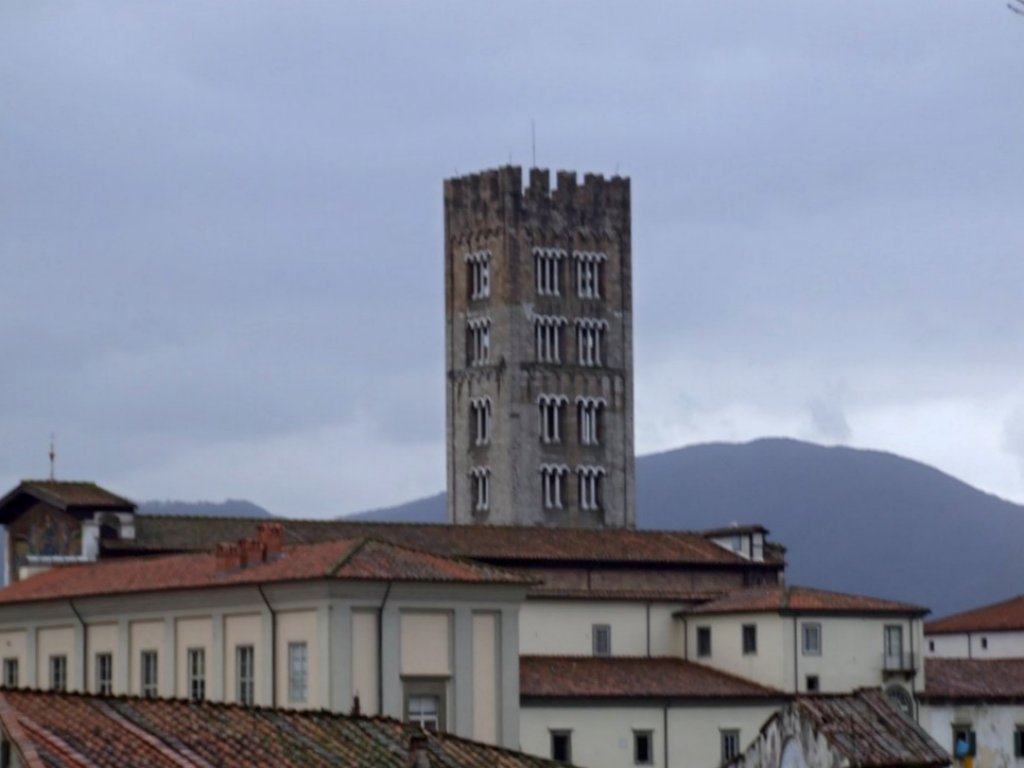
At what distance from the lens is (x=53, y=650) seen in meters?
79.6

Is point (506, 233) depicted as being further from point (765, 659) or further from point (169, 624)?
point (169, 624)

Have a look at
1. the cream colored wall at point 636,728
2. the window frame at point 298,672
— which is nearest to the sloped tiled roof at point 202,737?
the window frame at point 298,672

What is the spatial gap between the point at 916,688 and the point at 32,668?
26.9m

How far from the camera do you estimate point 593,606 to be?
87.0 m

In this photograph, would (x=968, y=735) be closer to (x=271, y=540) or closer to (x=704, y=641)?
(x=704, y=641)

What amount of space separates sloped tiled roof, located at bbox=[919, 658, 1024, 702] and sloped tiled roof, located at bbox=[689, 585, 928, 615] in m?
2.53

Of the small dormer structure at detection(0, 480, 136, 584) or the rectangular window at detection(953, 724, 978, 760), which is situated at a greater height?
the small dormer structure at detection(0, 480, 136, 584)

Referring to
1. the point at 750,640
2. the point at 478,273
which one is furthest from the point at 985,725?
the point at 478,273

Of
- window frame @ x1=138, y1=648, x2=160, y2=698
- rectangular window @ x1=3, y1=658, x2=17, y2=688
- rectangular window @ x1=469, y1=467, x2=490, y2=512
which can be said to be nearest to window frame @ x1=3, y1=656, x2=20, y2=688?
rectangular window @ x1=3, y1=658, x2=17, y2=688

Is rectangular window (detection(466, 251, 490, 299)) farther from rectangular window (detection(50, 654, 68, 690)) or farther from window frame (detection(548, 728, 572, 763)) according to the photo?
rectangular window (detection(50, 654, 68, 690))

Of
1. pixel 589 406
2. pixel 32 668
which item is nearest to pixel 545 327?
pixel 589 406

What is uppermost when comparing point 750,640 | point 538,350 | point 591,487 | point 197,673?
point 538,350

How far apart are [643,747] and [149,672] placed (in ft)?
49.1

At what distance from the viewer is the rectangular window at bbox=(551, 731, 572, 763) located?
7819 cm
